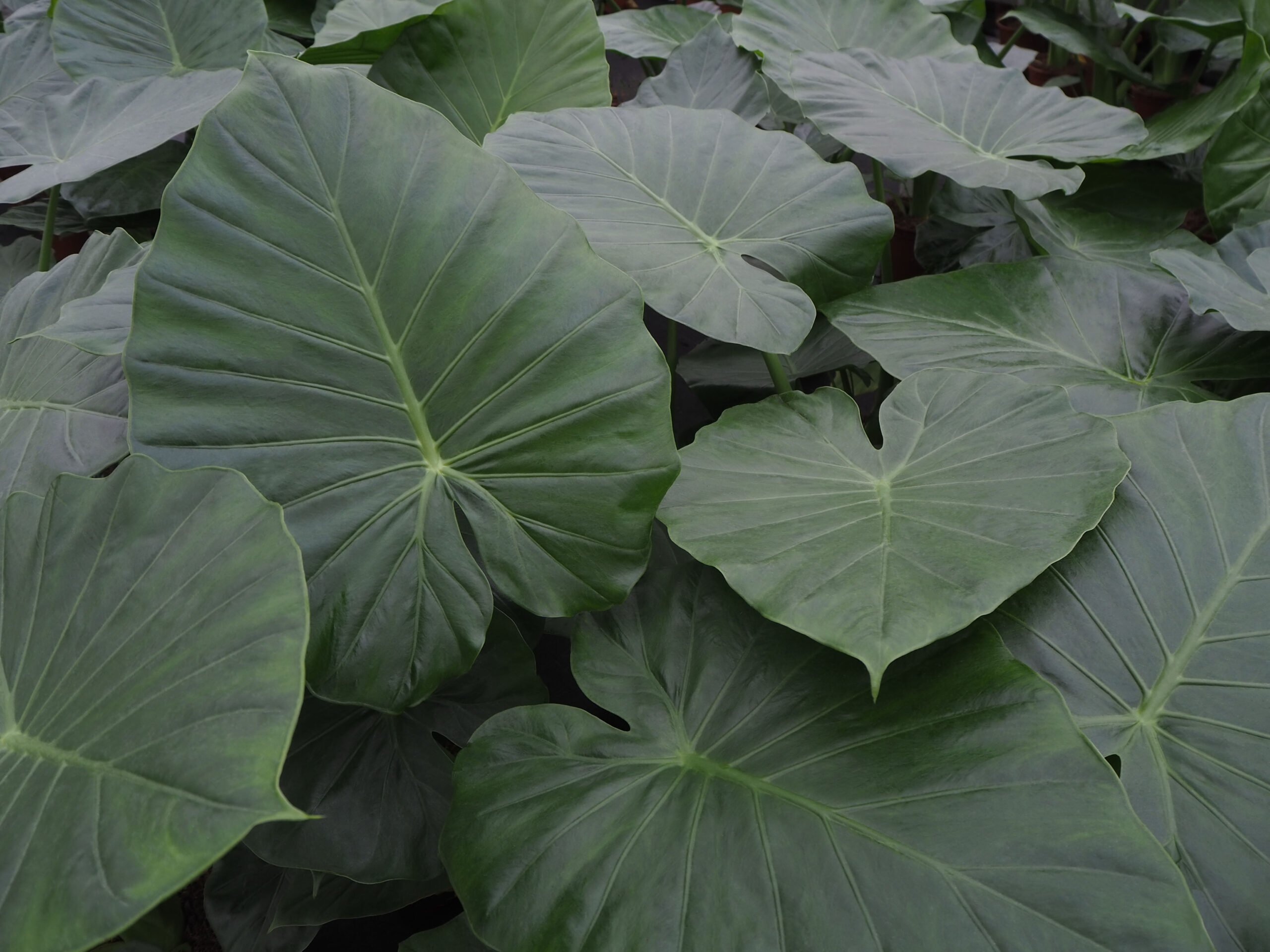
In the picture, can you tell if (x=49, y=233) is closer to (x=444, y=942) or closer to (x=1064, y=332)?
(x=444, y=942)

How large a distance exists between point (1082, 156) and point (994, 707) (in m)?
0.80

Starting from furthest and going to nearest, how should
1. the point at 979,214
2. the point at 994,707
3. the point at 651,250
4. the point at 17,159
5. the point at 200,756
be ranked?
the point at 979,214 → the point at 17,159 → the point at 651,250 → the point at 994,707 → the point at 200,756

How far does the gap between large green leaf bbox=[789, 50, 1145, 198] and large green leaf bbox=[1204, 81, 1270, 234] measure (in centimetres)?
22

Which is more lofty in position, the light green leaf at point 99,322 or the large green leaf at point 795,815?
the light green leaf at point 99,322

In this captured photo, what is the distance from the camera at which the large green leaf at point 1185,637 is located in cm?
64

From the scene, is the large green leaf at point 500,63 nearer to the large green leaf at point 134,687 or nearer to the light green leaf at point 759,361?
the light green leaf at point 759,361

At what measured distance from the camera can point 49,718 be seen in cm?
57

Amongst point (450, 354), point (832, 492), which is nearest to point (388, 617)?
point (450, 354)

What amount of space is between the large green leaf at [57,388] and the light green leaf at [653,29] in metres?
1.02

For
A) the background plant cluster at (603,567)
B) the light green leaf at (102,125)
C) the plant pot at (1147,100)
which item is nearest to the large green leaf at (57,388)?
the background plant cluster at (603,567)

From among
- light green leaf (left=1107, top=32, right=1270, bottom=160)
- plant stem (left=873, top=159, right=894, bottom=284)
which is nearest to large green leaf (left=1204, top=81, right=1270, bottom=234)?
light green leaf (left=1107, top=32, right=1270, bottom=160)

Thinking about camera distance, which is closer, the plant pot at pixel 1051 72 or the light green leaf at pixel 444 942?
the light green leaf at pixel 444 942

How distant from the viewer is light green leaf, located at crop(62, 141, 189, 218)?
152 centimetres

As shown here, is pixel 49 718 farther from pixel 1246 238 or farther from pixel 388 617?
pixel 1246 238
